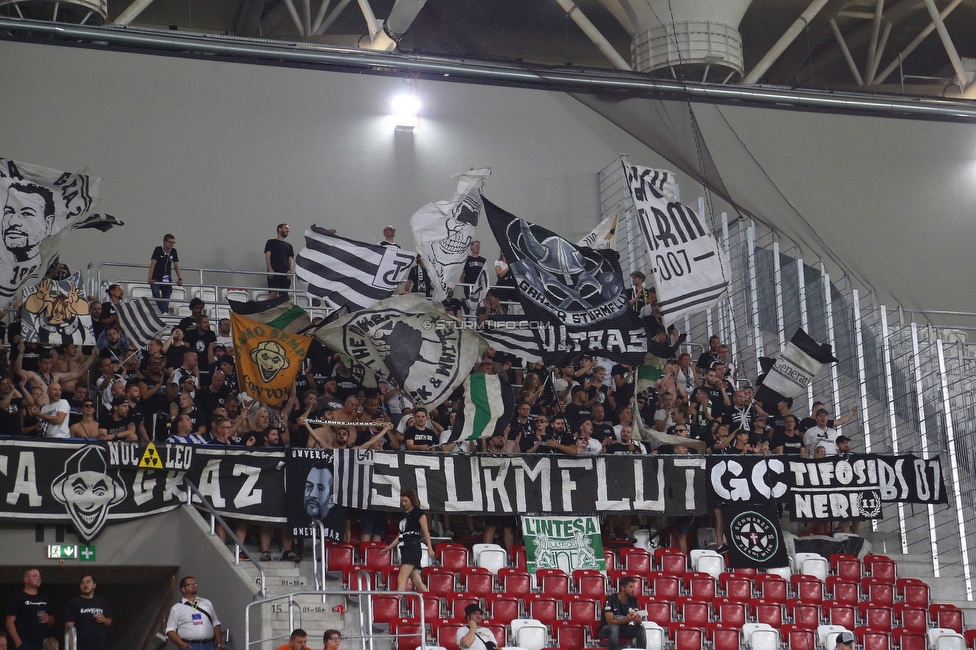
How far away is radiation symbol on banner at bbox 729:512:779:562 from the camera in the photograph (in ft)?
54.1

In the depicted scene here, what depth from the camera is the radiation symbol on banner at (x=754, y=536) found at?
1648cm

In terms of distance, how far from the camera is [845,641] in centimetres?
1434

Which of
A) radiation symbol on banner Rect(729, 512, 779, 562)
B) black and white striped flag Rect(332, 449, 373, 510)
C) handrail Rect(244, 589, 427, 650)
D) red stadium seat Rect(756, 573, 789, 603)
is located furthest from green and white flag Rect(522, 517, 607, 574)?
handrail Rect(244, 589, 427, 650)

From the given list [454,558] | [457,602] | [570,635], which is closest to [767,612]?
[570,635]

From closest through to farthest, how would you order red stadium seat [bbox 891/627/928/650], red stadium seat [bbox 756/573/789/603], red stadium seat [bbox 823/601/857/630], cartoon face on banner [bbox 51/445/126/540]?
cartoon face on banner [bbox 51/445/126/540] → red stadium seat [bbox 891/627/928/650] → red stadium seat [bbox 823/601/857/630] → red stadium seat [bbox 756/573/789/603]

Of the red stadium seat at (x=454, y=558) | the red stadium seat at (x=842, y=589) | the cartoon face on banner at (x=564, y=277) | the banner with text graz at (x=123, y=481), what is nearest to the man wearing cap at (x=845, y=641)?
the red stadium seat at (x=842, y=589)

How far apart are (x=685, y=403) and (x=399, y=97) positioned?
26.4 ft

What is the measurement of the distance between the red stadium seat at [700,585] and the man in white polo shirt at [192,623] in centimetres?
535

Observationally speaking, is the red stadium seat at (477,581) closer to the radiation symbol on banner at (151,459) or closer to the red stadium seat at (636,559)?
the red stadium seat at (636,559)

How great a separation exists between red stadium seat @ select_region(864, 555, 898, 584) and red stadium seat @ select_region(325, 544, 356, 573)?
6.58 meters

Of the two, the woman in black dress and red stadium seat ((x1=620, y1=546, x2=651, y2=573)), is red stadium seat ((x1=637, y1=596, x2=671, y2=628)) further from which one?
the woman in black dress

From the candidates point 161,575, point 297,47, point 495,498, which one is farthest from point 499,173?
point 161,575

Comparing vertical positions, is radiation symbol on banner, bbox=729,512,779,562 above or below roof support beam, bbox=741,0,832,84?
below

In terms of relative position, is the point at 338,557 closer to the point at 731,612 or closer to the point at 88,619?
the point at 88,619
